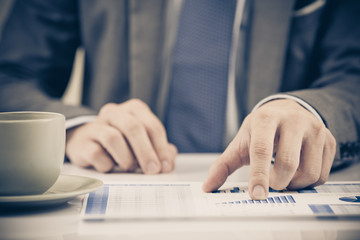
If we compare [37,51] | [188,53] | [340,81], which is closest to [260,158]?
[340,81]

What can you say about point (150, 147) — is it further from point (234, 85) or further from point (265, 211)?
point (234, 85)

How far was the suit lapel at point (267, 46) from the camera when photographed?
39.3 inches

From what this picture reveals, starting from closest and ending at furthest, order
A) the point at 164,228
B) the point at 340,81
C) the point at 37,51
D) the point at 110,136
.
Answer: the point at 164,228 < the point at 110,136 < the point at 340,81 < the point at 37,51

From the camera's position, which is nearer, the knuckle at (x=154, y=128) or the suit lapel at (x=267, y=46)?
the knuckle at (x=154, y=128)

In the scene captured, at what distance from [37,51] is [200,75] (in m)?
0.45

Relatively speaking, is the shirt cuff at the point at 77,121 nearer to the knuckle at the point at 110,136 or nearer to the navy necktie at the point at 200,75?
the knuckle at the point at 110,136

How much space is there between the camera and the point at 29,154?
0.41 metres

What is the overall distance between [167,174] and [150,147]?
0.06 m

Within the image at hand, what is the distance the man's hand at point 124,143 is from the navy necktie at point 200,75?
351 millimetres

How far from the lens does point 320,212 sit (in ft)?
1.29

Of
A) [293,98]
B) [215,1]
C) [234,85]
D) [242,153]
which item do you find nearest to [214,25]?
[215,1]

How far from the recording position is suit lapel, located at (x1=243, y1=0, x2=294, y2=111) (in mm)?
999

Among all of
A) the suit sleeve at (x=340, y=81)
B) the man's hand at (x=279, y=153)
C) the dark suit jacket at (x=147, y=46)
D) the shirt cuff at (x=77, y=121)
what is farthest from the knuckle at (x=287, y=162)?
the dark suit jacket at (x=147, y=46)

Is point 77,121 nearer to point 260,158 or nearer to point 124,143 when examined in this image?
point 124,143
